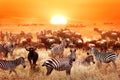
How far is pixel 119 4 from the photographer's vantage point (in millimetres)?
4051

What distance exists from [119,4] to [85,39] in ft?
1.56

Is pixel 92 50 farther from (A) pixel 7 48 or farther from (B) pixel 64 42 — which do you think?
(A) pixel 7 48

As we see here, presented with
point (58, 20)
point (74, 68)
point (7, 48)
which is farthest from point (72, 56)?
point (7, 48)

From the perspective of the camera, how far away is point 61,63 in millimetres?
4035

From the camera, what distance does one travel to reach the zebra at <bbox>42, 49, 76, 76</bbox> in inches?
158

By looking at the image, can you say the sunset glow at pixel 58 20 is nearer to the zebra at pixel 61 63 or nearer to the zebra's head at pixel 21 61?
the zebra at pixel 61 63

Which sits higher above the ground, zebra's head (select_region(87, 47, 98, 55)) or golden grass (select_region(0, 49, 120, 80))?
zebra's head (select_region(87, 47, 98, 55))

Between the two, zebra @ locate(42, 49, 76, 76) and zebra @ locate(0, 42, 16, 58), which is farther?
zebra @ locate(0, 42, 16, 58)

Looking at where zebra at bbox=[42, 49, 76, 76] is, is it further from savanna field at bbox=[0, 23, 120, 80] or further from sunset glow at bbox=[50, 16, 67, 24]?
sunset glow at bbox=[50, 16, 67, 24]

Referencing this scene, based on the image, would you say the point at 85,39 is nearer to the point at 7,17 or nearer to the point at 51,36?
the point at 51,36

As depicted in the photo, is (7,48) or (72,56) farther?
(7,48)

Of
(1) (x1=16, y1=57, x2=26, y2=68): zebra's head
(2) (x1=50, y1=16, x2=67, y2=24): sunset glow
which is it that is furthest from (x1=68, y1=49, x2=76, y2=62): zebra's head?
(1) (x1=16, y1=57, x2=26, y2=68): zebra's head

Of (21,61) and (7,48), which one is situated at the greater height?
(7,48)

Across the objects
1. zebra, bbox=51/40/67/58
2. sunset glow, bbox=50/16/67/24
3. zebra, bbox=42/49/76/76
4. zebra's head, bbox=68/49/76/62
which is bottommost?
zebra, bbox=42/49/76/76
